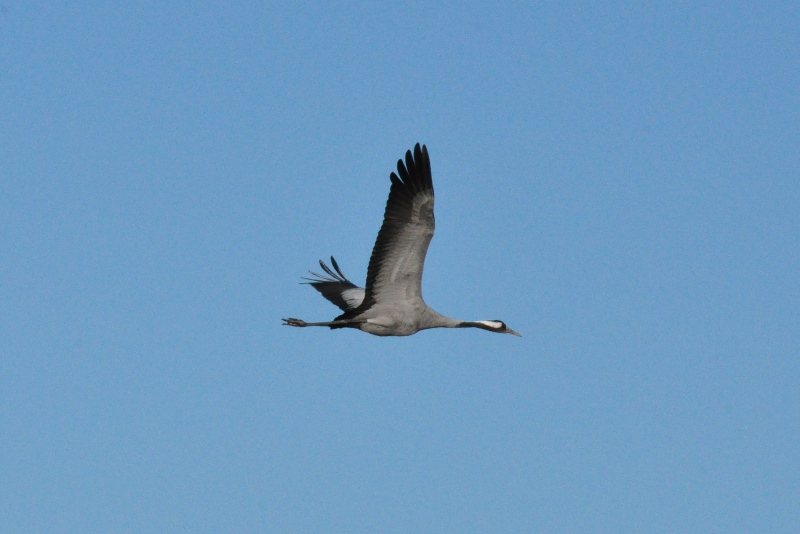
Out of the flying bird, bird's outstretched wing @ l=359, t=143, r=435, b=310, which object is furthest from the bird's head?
bird's outstretched wing @ l=359, t=143, r=435, b=310

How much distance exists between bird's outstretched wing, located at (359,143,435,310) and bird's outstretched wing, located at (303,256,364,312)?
4.07 m

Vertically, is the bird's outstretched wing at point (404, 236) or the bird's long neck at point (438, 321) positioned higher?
the bird's outstretched wing at point (404, 236)

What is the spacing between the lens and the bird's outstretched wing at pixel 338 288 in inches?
1192

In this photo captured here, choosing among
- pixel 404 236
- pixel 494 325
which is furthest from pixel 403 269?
pixel 494 325

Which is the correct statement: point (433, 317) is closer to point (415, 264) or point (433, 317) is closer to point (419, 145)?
point (415, 264)

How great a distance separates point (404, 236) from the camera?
2500 cm

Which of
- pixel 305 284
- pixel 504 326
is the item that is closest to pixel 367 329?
pixel 504 326

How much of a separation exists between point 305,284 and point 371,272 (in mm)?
6097

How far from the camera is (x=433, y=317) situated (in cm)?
2667

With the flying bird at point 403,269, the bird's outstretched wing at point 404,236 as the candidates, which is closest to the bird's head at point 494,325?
the flying bird at point 403,269

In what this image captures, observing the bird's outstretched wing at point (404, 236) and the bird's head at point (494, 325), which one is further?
the bird's head at point (494, 325)

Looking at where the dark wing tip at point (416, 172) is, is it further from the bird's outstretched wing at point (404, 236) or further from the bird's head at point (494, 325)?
the bird's head at point (494, 325)

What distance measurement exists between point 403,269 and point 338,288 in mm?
5937

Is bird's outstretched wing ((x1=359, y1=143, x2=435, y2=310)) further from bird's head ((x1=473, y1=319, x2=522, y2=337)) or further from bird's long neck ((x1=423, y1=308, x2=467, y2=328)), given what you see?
bird's head ((x1=473, y1=319, x2=522, y2=337))
